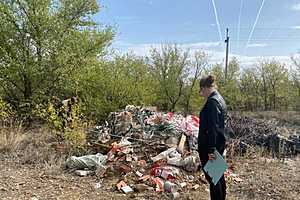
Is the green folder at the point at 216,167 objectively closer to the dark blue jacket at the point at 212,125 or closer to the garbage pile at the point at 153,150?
the dark blue jacket at the point at 212,125

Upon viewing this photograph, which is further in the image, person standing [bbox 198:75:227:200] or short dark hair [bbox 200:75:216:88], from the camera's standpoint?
Answer: short dark hair [bbox 200:75:216:88]

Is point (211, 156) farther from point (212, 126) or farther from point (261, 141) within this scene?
point (261, 141)

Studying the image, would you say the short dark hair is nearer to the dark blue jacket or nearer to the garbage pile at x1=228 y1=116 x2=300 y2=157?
the dark blue jacket

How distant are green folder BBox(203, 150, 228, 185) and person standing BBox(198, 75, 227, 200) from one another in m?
0.05

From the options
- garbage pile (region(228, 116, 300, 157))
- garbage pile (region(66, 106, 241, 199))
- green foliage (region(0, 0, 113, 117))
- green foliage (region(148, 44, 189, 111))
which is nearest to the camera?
garbage pile (region(66, 106, 241, 199))

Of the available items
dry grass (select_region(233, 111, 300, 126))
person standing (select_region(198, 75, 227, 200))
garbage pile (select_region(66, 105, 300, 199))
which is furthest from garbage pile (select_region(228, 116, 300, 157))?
dry grass (select_region(233, 111, 300, 126))

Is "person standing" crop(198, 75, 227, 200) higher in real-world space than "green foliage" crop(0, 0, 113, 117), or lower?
lower

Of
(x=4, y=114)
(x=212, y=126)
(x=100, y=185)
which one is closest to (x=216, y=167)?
(x=212, y=126)

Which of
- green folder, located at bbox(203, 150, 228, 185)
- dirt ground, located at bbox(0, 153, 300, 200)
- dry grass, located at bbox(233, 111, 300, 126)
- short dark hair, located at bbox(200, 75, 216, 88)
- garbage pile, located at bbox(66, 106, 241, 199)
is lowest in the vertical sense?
dry grass, located at bbox(233, 111, 300, 126)

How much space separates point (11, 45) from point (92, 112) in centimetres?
375

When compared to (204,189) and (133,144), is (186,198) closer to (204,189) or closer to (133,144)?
(204,189)

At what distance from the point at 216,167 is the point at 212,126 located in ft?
1.70

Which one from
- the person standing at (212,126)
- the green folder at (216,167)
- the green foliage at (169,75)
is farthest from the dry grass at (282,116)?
the green folder at (216,167)

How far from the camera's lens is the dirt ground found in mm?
5285
